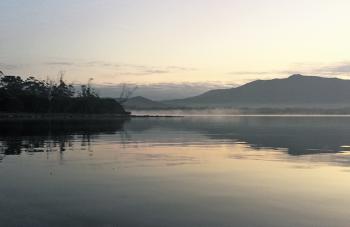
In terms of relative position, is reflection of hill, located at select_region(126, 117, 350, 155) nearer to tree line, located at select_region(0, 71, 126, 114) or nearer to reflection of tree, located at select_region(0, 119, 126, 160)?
reflection of tree, located at select_region(0, 119, 126, 160)

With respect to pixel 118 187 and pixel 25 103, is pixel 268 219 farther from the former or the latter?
pixel 25 103

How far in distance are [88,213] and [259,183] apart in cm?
891

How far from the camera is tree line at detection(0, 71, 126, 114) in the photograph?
156 meters

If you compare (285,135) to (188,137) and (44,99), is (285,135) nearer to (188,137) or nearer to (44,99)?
(188,137)

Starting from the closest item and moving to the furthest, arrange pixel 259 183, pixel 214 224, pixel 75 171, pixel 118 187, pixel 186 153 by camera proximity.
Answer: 1. pixel 214 224
2. pixel 118 187
3. pixel 259 183
4. pixel 75 171
5. pixel 186 153

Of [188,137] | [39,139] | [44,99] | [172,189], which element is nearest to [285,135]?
[188,137]

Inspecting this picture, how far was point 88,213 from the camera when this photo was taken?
46.9ft

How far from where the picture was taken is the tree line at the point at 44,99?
511 feet

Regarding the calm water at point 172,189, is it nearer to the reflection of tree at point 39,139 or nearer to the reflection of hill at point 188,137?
the reflection of tree at point 39,139

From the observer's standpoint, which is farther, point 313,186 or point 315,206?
point 313,186

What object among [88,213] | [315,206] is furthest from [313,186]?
[88,213]

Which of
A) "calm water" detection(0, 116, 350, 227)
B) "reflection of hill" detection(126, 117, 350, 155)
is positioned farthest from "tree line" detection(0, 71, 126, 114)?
"calm water" detection(0, 116, 350, 227)

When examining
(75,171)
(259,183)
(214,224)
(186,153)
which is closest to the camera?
(214,224)

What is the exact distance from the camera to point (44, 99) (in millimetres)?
169375
